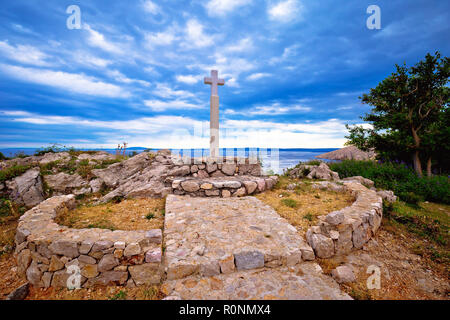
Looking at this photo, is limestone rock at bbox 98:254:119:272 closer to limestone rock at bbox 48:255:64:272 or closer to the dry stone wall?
limestone rock at bbox 48:255:64:272

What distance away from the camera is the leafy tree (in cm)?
1137

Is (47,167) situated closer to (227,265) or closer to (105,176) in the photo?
(105,176)

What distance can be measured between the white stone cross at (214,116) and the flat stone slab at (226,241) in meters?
3.48

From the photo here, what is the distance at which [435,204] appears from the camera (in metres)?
8.02

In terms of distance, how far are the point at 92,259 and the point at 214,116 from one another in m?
6.44

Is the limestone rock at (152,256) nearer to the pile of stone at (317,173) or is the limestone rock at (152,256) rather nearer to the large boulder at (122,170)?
the large boulder at (122,170)

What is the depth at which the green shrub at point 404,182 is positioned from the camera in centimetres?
841

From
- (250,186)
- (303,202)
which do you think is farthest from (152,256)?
(303,202)

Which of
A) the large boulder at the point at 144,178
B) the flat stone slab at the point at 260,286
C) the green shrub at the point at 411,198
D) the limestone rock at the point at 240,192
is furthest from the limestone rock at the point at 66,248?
the green shrub at the point at 411,198

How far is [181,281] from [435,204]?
Result: 10.9 metres
